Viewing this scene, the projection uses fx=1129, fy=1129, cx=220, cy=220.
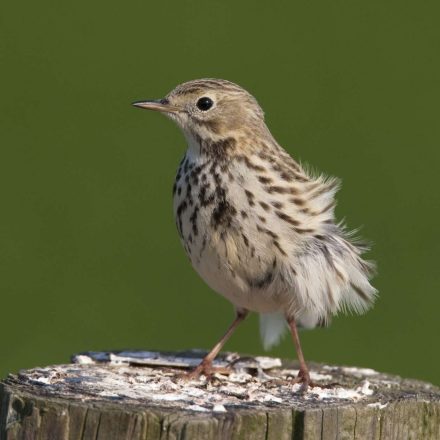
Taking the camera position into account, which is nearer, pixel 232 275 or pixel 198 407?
pixel 198 407

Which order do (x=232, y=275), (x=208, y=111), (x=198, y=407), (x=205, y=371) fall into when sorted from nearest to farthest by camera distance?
(x=198, y=407) → (x=205, y=371) → (x=232, y=275) → (x=208, y=111)

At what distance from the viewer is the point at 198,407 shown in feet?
18.4

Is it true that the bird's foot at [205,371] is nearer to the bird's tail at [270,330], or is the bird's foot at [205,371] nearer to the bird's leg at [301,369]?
the bird's leg at [301,369]

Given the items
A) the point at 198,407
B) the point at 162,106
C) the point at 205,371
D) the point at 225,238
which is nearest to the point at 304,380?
the point at 205,371

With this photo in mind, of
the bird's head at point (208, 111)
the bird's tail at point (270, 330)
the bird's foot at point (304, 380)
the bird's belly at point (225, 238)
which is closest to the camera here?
the bird's foot at point (304, 380)

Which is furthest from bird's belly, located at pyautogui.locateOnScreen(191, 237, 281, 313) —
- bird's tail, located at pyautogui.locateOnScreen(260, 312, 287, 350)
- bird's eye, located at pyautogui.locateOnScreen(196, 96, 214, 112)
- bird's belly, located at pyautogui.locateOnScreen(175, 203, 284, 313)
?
bird's eye, located at pyautogui.locateOnScreen(196, 96, 214, 112)

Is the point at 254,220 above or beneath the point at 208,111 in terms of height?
beneath

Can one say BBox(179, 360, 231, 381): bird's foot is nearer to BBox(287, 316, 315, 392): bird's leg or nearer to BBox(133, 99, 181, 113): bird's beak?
BBox(287, 316, 315, 392): bird's leg

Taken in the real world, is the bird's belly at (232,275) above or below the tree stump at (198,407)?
above

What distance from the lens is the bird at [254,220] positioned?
23.3ft

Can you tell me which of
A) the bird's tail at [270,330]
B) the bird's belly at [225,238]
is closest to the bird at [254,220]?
the bird's belly at [225,238]

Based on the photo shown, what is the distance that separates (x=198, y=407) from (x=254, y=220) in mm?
1742

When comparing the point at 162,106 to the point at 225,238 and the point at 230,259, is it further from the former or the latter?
the point at 230,259

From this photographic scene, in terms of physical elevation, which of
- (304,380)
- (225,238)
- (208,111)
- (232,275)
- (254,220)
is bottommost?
(304,380)
